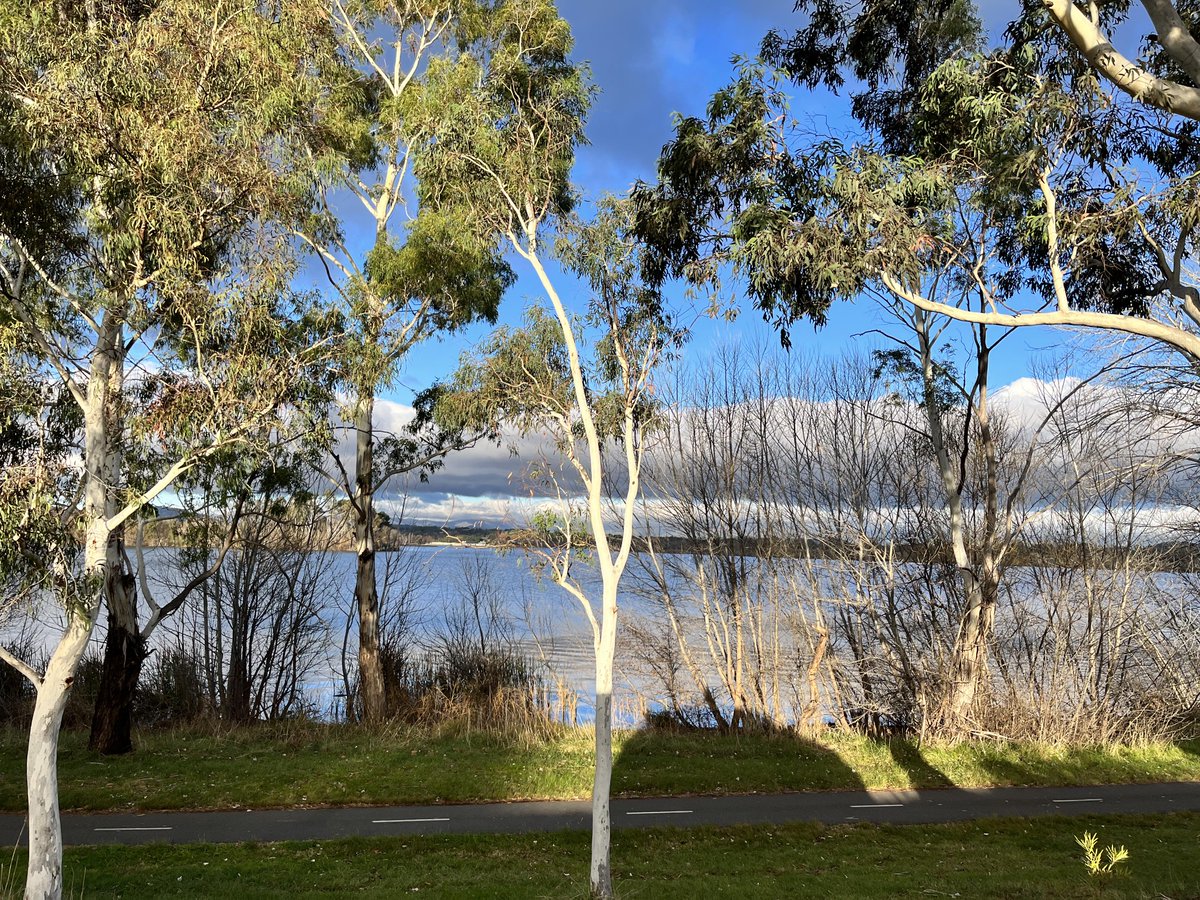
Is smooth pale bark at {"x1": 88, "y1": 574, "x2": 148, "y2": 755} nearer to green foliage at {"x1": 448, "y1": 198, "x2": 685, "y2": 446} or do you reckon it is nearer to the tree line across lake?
the tree line across lake

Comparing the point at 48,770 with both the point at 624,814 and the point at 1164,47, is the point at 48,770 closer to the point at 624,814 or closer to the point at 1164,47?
the point at 624,814

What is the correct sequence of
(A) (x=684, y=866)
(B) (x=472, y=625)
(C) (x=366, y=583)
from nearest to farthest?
(A) (x=684, y=866), (C) (x=366, y=583), (B) (x=472, y=625)

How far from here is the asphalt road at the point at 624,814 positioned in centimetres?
848

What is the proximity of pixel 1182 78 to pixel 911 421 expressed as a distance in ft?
32.7

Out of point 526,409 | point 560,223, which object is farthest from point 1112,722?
→ point 560,223

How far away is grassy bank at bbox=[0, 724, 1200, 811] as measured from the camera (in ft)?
32.5

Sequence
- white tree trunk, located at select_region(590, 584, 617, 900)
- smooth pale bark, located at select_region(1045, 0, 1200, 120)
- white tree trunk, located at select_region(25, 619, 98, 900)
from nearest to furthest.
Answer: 1. smooth pale bark, located at select_region(1045, 0, 1200, 120)
2. white tree trunk, located at select_region(25, 619, 98, 900)
3. white tree trunk, located at select_region(590, 584, 617, 900)

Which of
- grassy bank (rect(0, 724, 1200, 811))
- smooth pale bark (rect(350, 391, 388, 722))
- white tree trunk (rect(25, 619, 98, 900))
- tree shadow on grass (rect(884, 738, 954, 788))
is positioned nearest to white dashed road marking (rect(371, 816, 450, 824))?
grassy bank (rect(0, 724, 1200, 811))

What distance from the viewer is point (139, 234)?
712 centimetres

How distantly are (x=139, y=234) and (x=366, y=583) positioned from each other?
315 inches

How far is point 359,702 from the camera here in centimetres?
1456

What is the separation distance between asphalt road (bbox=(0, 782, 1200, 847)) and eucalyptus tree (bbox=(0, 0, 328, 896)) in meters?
2.59

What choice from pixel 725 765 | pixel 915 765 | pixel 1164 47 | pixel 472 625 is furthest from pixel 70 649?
pixel 472 625

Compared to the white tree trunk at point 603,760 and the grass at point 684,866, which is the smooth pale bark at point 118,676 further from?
the white tree trunk at point 603,760
